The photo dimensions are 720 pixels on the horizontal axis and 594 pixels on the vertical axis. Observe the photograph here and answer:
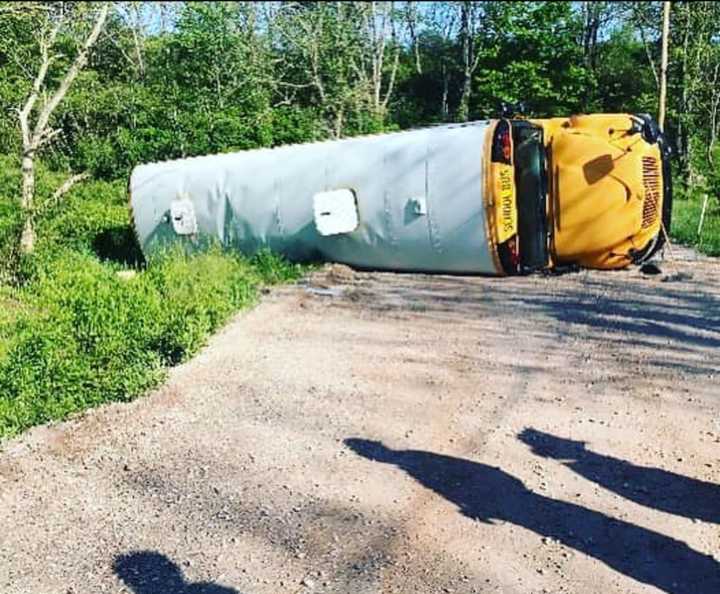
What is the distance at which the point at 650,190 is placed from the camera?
27.1ft

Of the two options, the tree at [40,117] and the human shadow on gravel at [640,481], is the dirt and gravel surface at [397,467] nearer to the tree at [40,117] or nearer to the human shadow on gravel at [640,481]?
the human shadow on gravel at [640,481]

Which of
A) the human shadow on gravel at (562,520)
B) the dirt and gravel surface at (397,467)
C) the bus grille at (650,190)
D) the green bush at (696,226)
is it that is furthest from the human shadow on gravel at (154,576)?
the green bush at (696,226)

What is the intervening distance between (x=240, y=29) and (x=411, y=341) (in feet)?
60.3

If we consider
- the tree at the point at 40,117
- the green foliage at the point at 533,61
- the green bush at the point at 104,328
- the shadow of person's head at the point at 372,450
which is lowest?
the shadow of person's head at the point at 372,450

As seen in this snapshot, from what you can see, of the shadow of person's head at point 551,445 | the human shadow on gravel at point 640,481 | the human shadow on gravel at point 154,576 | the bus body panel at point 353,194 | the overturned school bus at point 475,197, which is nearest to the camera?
the human shadow on gravel at point 154,576

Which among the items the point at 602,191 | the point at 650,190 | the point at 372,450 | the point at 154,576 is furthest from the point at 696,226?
the point at 154,576

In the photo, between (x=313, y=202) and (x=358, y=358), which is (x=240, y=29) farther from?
(x=358, y=358)

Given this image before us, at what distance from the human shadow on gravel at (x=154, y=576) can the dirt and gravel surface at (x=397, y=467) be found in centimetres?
1

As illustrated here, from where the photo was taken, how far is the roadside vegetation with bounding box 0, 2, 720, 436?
688 centimetres

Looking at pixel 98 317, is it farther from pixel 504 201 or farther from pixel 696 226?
pixel 696 226

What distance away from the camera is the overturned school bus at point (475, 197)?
26.6 feet

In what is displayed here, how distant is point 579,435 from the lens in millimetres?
5195

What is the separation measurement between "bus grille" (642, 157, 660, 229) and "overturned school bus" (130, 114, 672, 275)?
0.01 m

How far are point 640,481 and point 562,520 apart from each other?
694 millimetres
